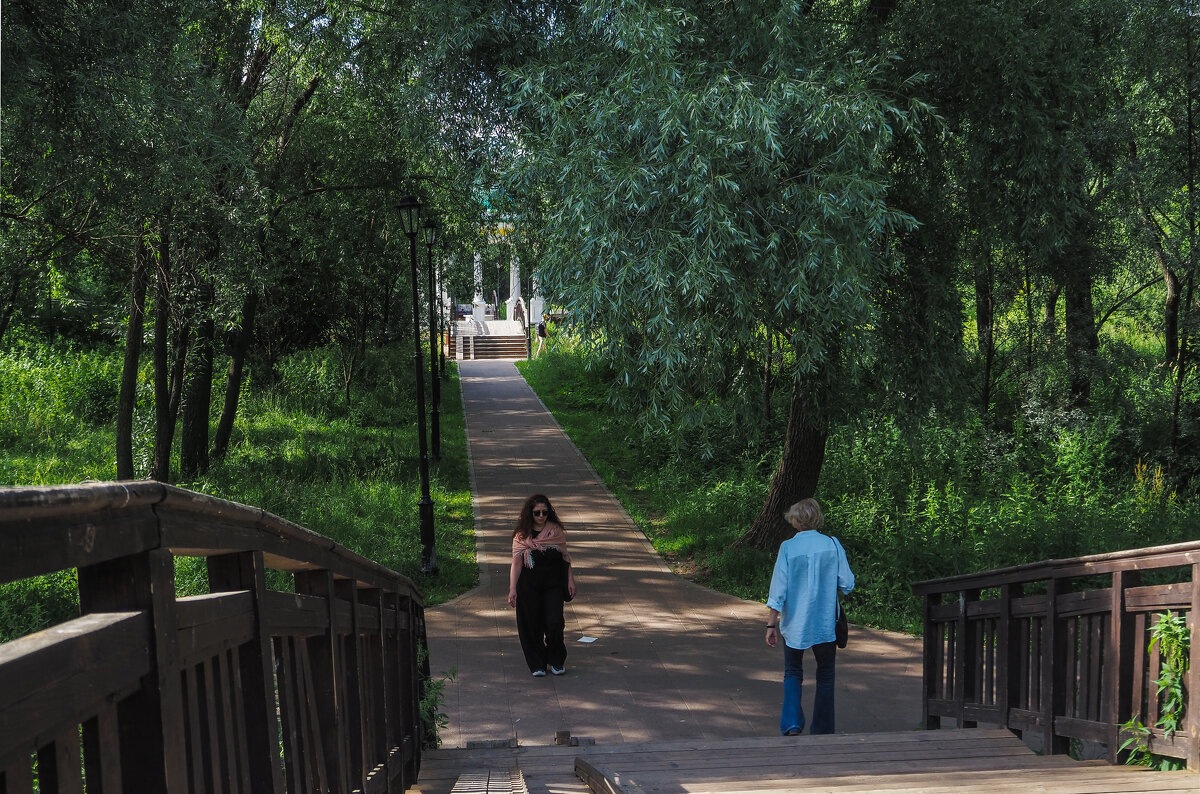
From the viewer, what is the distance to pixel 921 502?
15.1 meters

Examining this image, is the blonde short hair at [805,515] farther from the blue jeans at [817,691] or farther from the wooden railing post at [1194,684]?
the wooden railing post at [1194,684]

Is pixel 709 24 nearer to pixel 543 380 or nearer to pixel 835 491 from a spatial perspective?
pixel 835 491

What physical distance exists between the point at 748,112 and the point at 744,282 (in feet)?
4.24

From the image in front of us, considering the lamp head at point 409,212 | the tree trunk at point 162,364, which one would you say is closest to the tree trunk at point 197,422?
the tree trunk at point 162,364

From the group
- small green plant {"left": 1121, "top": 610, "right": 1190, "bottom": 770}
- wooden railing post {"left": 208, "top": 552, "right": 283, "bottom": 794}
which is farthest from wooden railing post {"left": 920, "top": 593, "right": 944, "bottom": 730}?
wooden railing post {"left": 208, "top": 552, "right": 283, "bottom": 794}

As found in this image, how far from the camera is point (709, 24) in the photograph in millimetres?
9344

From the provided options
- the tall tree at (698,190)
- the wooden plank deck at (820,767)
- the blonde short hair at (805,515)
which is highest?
the tall tree at (698,190)

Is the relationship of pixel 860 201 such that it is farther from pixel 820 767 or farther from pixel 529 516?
pixel 820 767

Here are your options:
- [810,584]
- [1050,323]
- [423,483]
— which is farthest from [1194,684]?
[1050,323]

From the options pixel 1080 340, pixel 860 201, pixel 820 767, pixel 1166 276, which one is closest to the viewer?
pixel 820 767

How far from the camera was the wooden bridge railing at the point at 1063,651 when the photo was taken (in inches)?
177

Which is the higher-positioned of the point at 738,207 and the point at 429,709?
the point at 738,207

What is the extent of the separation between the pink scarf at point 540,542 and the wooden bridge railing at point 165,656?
5.10 metres

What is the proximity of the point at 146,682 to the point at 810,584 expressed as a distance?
540cm
